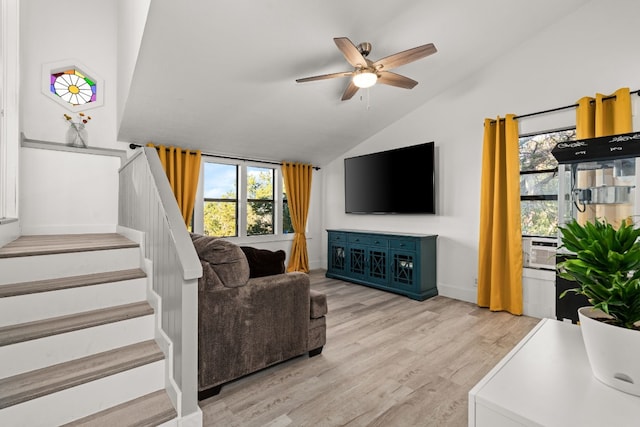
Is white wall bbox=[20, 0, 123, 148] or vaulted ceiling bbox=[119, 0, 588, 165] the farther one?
white wall bbox=[20, 0, 123, 148]

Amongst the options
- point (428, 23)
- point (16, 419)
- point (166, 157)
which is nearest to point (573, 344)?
point (16, 419)

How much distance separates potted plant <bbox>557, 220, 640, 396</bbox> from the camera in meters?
0.72

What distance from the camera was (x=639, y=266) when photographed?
2.38ft

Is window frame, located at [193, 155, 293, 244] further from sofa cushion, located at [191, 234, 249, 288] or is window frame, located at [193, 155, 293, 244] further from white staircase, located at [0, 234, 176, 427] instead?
sofa cushion, located at [191, 234, 249, 288]

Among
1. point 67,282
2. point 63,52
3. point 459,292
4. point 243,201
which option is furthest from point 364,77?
point 63,52

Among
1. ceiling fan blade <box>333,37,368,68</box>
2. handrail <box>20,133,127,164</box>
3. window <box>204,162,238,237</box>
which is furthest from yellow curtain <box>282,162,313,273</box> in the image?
ceiling fan blade <box>333,37,368,68</box>

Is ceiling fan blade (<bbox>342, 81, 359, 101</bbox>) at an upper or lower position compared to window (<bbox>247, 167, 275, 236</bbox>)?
upper

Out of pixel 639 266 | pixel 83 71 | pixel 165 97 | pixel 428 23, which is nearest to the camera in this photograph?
pixel 639 266

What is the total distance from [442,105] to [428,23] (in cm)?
148

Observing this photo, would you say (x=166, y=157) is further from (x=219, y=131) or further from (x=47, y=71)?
(x=47, y=71)

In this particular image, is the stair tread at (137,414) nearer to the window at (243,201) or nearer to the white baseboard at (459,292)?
the window at (243,201)

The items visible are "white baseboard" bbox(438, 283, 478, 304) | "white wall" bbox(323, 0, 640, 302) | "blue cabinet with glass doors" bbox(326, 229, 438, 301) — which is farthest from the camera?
"blue cabinet with glass doors" bbox(326, 229, 438, 301)

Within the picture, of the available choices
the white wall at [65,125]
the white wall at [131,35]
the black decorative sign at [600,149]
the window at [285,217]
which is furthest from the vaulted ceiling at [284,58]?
the black decorative sign at [600,149]

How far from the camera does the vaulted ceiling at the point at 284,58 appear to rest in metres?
2.62
